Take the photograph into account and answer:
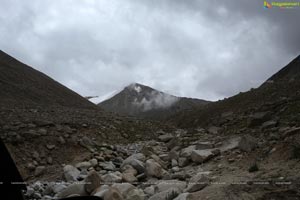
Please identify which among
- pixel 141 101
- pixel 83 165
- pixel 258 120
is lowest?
pixel 83 165

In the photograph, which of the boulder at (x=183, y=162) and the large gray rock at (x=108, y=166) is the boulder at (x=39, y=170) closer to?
the large gray rock at (x=108, y=166)

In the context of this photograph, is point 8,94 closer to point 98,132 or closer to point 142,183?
point 98,132

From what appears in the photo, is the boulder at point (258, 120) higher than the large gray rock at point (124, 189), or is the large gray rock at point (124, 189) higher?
the boulder at point (258, 120)

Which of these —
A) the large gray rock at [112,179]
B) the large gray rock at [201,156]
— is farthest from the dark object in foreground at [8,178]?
the large gray rock at [201,156]

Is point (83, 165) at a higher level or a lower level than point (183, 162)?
lower

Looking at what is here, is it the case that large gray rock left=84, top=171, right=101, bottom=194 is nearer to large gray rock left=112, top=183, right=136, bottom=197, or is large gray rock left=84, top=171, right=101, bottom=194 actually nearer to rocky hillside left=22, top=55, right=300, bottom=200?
rocky hillside left=22, top=55, right=300, bottom=200

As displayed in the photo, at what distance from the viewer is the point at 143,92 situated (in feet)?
398

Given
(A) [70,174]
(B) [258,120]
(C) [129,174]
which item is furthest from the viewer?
(B) [258,120]

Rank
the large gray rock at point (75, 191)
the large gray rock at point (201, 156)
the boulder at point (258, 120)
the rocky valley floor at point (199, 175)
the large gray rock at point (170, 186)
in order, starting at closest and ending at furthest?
the rocky valley floor at point (199, 175) < the large gray rock at point (170, 186) < the large gray rock at point (75, 191) < the large gray rock at point (201, 156) < the boulder at point (258, 120)

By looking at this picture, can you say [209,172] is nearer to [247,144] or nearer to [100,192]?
[247,144]

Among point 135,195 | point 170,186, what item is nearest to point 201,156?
point 170,186

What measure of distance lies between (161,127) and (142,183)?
11.8 meters

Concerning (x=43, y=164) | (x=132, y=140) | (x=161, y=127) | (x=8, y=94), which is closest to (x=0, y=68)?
(x=8, y=94)

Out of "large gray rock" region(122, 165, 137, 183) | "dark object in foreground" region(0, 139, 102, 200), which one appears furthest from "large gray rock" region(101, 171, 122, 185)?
"dark object in foreground" region(0, 139, 102, 200)
